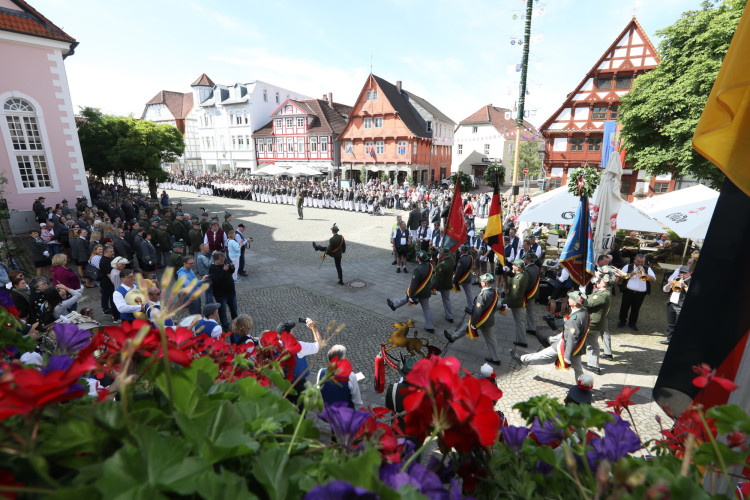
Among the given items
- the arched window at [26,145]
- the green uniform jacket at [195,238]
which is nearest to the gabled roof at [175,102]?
the arched window at [26,145]

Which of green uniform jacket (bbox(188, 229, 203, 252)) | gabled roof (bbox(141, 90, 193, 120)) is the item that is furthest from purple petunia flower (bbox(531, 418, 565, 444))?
gabled roof (bbox(141, 90, 193, 120))

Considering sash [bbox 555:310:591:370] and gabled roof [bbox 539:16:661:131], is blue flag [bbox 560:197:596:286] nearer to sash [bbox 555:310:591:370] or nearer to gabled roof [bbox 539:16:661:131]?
sash [bbox 555:310:591:370]

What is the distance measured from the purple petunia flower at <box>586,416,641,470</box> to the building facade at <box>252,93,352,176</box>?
44101 mm

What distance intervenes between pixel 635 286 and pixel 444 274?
404 cm

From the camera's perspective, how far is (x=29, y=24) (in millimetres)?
16453

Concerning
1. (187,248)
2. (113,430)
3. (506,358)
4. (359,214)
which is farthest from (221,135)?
(113,430)

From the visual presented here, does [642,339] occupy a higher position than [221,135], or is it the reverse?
[221,135]

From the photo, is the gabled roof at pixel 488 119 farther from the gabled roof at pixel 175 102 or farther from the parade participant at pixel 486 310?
the parade participant at pixel 486 310

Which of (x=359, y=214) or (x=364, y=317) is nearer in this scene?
(x=364, y=317)

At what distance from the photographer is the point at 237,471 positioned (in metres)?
0.85

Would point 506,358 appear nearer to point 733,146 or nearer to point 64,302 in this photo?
point 733,146

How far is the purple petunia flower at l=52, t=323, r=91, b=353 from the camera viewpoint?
4.13 ft

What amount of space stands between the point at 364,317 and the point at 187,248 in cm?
914

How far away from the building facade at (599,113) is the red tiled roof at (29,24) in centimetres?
3249
